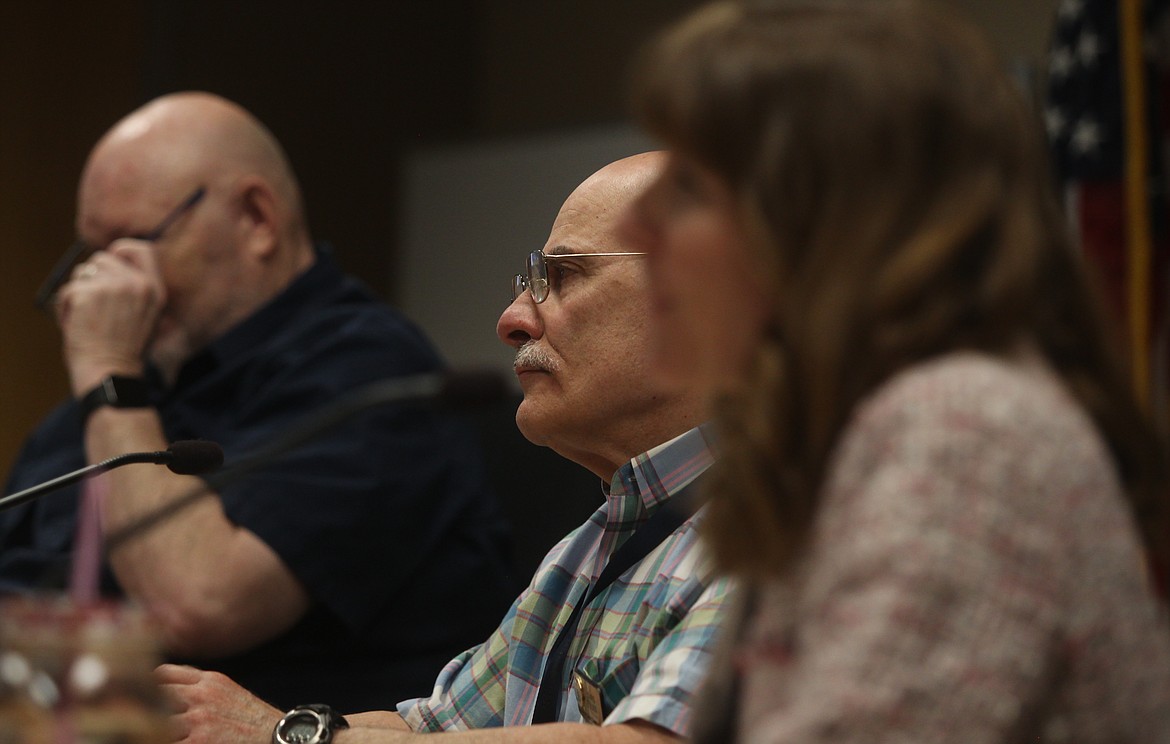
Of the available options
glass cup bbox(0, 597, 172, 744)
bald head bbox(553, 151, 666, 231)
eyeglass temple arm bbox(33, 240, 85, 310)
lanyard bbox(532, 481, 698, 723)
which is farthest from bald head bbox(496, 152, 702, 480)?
eyeglass temple arm bbox(33, 240, 85, 310)

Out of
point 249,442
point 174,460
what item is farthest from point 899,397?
point 249,442

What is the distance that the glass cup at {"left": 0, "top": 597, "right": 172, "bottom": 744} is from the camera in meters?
0.75

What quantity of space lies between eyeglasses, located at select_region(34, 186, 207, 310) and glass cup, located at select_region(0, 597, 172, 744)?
1.84m

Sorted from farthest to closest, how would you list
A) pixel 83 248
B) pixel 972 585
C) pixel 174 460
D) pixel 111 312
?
pixel 83 248
pixel 111 312
pixel 174 460
pixel 972 585

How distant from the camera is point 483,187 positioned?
3.87 metres

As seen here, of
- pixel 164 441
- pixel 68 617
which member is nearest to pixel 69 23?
pixel 164 441

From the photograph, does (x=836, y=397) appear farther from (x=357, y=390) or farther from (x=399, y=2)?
(x=399, y=2)

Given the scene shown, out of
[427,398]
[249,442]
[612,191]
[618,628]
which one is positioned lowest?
[249,442]

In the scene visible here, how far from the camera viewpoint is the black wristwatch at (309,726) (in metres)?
1.39

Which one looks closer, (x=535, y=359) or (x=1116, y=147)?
(x=535, y=359)

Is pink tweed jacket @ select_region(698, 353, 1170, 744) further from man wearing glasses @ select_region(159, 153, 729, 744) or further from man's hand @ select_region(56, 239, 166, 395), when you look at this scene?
man's hand @ select_region(56, 239, 166, 395)

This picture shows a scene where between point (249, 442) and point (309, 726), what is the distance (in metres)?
0.86

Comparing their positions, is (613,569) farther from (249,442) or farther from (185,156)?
(185,156)

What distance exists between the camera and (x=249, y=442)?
86.7 inches
